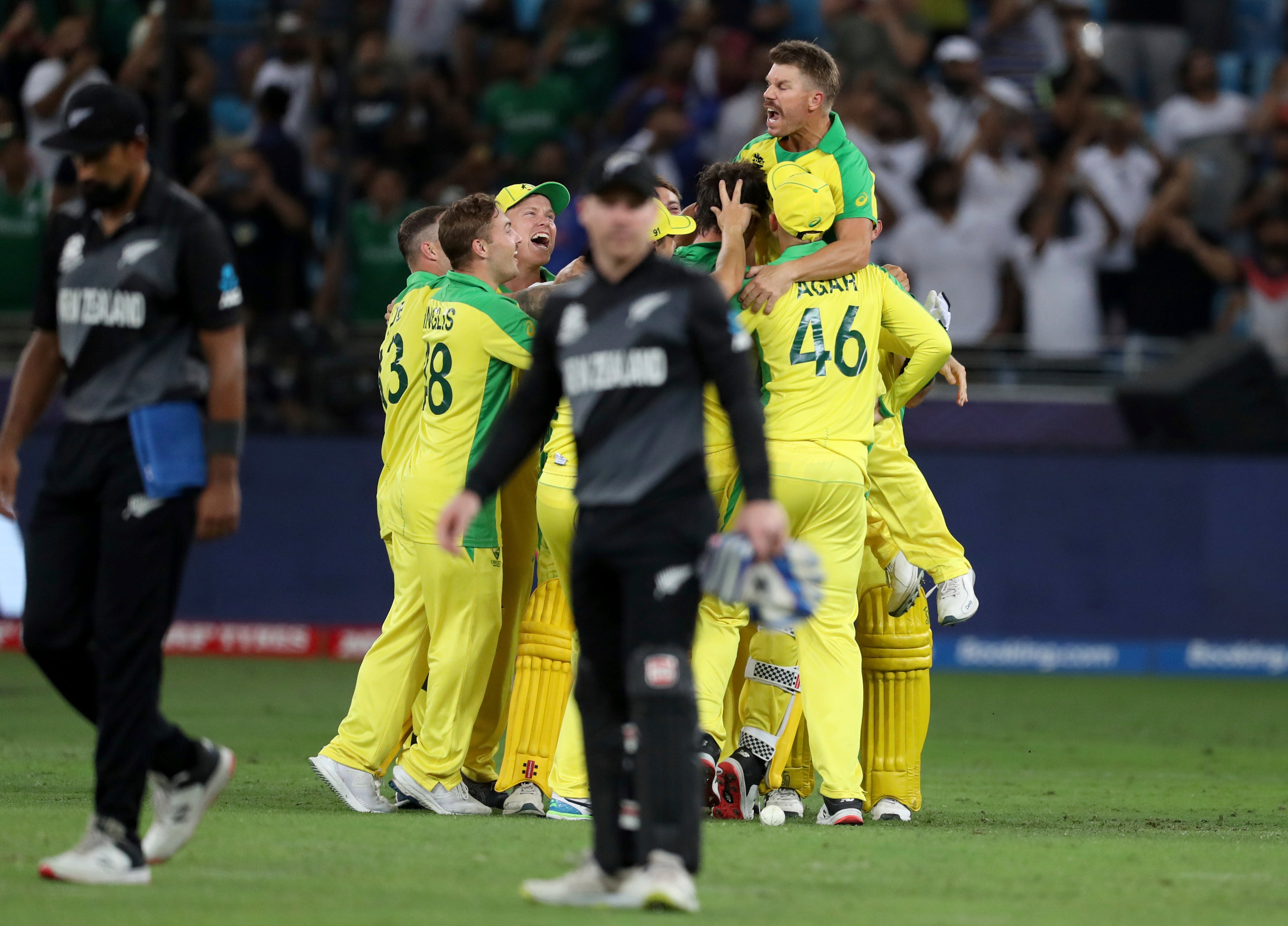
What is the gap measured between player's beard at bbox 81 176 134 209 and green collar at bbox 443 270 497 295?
2231 millimetres

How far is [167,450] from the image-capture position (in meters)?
6.05

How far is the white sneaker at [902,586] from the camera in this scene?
8.55m

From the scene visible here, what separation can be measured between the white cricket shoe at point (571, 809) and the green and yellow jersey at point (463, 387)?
3.53 ft

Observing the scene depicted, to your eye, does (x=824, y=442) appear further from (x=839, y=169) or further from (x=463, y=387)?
(x=463, y=387)

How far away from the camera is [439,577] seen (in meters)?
8.07

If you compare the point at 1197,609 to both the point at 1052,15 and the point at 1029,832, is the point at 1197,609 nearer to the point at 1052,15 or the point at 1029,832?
the point at 1052,15

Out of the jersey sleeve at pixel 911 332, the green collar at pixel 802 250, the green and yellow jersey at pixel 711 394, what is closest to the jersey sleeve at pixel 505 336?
the green and yellow jersey at pixel 711 394

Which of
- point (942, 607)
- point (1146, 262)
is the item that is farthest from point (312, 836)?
point (1146, 262)

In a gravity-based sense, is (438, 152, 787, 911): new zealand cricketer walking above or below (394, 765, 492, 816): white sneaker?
above

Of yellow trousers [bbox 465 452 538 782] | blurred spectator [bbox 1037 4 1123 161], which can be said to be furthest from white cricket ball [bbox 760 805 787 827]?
blurred spectator [bbox 1037 4 1123 161]

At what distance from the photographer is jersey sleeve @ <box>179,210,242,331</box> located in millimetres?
6105

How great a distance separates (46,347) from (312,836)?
201 centimetres

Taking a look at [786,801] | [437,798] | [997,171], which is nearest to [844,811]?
[786,801]

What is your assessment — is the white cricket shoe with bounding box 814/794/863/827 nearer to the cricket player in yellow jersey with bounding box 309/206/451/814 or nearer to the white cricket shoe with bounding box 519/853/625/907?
the cricket player in yellow jersey with bounding box 309/206/451/814
